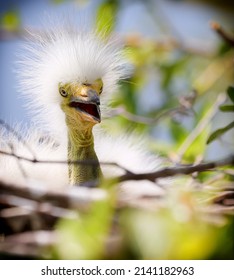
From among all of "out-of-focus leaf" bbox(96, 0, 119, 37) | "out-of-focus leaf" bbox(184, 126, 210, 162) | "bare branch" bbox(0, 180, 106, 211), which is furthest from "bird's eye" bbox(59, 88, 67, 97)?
"bare branch" bbox(0, 180, 106, 211)

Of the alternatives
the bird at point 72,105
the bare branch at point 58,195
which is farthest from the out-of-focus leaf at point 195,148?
the bare branch at point 58,195

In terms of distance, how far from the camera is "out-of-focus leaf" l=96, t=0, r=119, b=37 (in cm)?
112

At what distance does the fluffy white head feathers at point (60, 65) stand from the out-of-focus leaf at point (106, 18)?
0.08 feet

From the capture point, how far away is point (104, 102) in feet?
3.75

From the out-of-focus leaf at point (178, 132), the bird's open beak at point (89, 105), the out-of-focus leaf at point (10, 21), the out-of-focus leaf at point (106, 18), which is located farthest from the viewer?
the out-of-focus leaf at point (10, 21)

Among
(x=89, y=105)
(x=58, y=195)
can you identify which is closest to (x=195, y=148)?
(x=89, y=105)

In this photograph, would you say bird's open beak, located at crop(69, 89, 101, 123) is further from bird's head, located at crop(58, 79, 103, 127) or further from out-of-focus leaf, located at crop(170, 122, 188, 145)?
out-of-focus leaf, located at crop(170, 122, 188, 145)

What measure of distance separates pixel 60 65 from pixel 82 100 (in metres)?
0.09

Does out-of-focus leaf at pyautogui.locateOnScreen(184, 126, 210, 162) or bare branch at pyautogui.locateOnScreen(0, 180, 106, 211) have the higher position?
bare branch at pyautogui.locateOnScreen(0, 180, 106, 211)

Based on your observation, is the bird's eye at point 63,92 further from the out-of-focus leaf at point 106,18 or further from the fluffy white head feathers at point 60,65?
the out-of-focus leaf at point 106,18

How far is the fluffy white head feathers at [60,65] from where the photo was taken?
1.03 meters
